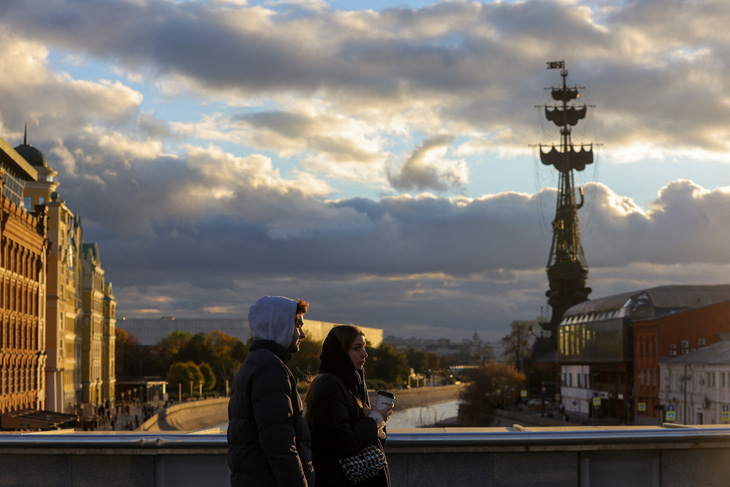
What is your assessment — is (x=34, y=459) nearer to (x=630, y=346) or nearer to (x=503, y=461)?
(x=503, y=461)

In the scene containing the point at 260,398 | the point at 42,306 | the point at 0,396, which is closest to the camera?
the point at 260,398

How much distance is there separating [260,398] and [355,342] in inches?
41.7

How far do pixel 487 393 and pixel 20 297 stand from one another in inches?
3289

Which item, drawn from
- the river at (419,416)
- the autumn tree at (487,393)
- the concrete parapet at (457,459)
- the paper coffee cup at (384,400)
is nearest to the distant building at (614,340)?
the autumn tree at (487,393)

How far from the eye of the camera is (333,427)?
7.46 m

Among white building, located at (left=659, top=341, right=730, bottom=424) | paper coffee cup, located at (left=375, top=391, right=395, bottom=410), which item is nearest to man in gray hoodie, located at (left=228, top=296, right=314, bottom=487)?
paper coffee cup, located at (left=375, top=391, right=395, bottom=410)

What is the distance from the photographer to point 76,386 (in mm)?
96062

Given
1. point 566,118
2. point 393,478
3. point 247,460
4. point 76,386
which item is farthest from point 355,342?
point 566,118

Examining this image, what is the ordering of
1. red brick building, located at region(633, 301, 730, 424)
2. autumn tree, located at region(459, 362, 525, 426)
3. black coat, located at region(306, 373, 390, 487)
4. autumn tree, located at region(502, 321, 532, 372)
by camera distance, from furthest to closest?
autumn tree, located at region(502, 321, 532, 372), autumn tree, located at region(459, 362, 525, 426), red brick building, located at region(633, 301, 730, 424), black coat, located at region(306, 373, 390, 487)

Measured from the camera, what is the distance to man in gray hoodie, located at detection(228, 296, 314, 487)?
6691 millimetres

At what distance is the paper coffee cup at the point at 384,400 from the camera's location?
299 inches

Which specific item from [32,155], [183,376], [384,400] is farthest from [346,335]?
[183,376]

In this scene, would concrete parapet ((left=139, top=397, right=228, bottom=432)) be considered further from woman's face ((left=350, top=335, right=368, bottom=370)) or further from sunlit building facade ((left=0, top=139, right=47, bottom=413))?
woman's face ((left=350, top=335, right=368, bottom=370))

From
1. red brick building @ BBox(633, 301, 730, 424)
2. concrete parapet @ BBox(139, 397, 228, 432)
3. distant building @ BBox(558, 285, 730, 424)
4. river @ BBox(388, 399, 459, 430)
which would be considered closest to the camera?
red brick building @ BBox(633, 301, 730, 424)
